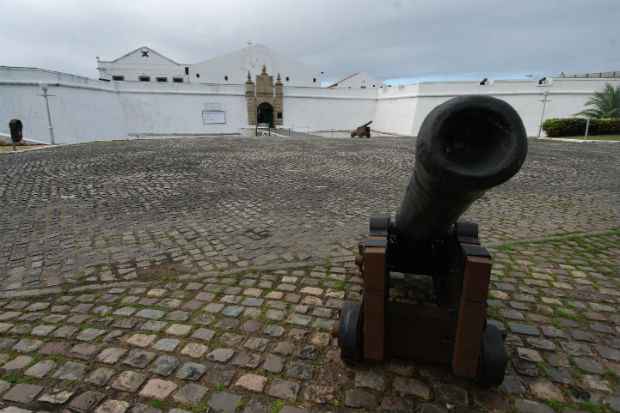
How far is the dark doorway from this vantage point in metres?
34.5

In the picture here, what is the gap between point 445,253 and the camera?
8.86 ft

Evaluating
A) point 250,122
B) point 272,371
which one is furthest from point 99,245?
point 250,122

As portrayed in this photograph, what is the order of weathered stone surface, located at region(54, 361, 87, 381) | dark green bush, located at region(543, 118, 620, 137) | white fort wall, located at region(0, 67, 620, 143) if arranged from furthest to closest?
dark green bush, located at region(543, 118, 620, 137) < white fort wall, located at region(0, 67, 620, 143) < weathered stone surface, located at region(54, 361, 87, 381)

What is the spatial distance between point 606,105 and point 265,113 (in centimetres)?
2722

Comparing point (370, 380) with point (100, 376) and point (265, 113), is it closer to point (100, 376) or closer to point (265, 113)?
point (100, 376)

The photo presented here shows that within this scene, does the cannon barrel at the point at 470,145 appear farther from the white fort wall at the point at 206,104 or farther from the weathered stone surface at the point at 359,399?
the white fort wall at the point at 206,104

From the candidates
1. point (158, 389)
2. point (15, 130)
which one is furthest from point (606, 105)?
point (15, 130)

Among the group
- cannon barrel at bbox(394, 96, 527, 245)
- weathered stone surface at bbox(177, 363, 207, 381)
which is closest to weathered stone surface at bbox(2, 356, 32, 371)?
weathered stone surface at bbox(177, 363, 207, 381)

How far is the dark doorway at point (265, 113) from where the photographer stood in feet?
113

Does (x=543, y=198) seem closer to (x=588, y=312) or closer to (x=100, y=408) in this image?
(x=588, y=312)

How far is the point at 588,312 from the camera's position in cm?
303

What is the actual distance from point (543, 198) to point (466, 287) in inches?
245

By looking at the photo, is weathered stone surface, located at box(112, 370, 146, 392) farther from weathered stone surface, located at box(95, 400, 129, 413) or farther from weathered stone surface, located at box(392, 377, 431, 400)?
weathered stone surface, located at box(392, 377, 431, 400)

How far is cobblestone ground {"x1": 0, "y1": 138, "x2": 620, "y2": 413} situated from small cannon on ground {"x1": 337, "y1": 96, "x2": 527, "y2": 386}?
0.66 feet
